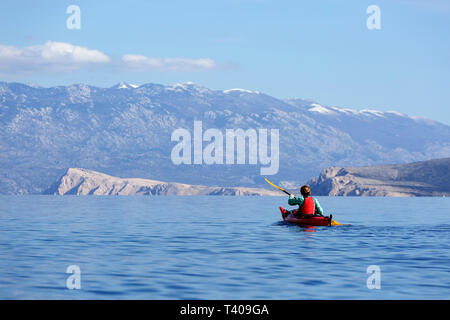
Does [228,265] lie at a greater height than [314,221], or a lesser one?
lesser

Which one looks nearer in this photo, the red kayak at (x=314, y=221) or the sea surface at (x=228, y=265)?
the sea surface at (x=228, y=265)

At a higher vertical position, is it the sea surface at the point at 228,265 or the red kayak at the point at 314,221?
the red kayak at the point at 314,221

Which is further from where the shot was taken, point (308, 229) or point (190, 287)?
point (308, 229)

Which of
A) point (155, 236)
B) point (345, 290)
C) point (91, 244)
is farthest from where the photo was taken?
point (155, 236)

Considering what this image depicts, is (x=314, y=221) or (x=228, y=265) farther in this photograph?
(x=314, y=221)

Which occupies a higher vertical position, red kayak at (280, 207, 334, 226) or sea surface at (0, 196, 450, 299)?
red kayak at (280, 207, 334, 226)

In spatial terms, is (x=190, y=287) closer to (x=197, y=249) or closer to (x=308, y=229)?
(x=197, y=249)

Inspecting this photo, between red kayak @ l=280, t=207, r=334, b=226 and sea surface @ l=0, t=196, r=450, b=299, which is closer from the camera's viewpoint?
sea surface @ l=0, t=196, r=450, b=299
